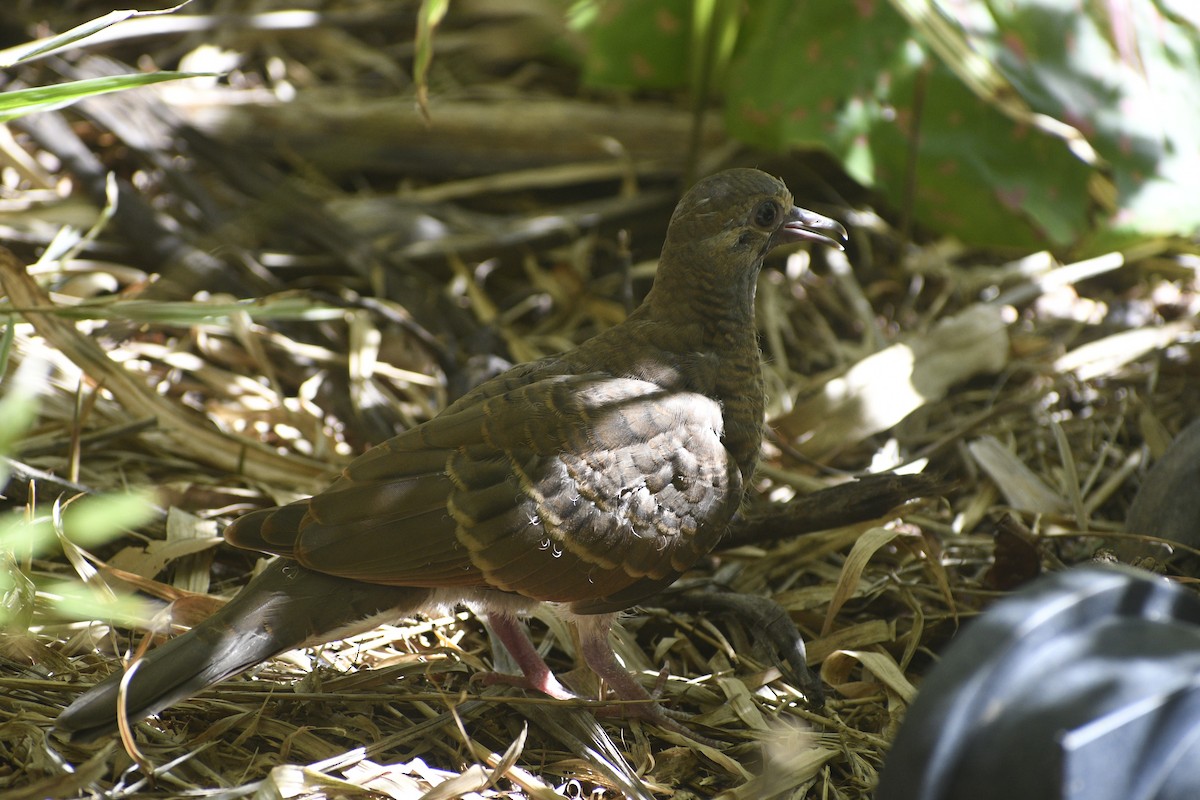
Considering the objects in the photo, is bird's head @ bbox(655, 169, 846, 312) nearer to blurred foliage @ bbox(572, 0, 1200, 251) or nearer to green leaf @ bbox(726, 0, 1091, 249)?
A: blurred foliage @ bbox(572, 0, 1200, 251)

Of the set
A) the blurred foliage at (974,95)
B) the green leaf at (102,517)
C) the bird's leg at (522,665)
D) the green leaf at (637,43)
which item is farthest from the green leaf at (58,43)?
the green leaf at (637,43)

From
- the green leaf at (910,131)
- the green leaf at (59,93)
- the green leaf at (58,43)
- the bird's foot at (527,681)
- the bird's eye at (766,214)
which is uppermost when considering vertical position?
the green leaf at (58,43)

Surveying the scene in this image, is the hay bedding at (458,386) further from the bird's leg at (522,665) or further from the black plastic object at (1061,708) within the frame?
the black plastic object at (1061,708)

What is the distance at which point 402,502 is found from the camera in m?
2.28

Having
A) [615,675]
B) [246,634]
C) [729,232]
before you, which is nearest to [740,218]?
[729,232]

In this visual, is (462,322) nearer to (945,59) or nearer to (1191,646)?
(945,59)

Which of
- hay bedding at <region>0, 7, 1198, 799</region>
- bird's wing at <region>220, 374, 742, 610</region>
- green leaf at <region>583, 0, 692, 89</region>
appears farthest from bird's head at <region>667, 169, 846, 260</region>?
green leaf at <region>583, 0, 692, 89</region>

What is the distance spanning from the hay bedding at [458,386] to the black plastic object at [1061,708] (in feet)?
2.21

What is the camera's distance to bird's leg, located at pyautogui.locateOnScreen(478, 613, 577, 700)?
2.50 meters

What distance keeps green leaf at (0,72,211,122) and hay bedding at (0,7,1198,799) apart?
545mm

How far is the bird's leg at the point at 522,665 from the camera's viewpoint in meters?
2.50

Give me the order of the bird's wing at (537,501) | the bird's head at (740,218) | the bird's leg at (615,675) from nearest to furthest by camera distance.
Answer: the bird's wing at (537,501)
the bird's leg at (615,675)
the bird's head at (740,218)

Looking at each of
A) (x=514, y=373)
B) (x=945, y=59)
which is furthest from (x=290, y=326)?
(x=945, y=59)

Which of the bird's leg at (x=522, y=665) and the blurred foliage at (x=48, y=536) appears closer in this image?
the blurred foliage at (x=48, y=536)
